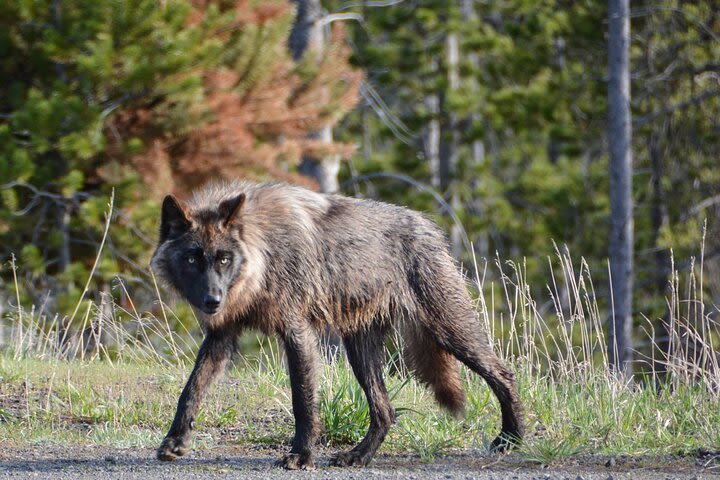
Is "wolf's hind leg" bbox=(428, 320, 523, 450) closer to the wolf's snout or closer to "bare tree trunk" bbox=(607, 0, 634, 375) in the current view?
the wolf's snout

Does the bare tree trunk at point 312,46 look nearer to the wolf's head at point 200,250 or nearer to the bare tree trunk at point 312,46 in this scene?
the bare tree trunk at point 312,46

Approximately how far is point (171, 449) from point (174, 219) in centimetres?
139

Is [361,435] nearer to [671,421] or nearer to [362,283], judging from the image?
[362,283]

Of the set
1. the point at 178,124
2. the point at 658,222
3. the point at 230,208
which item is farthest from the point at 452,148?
the point at 230,208

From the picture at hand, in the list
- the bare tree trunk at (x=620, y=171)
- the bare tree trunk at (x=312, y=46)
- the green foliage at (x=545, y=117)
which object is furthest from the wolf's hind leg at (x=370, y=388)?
the green foliage at (x=545, y=117)

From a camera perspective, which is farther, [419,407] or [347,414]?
[419,407]

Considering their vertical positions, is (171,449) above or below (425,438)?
above

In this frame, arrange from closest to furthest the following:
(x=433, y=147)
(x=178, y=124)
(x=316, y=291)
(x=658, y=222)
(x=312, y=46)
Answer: (x=316, y=291) → (x=178, y=124) → (x=312, y=46) → (x=658, y=222) → (x=433, y=147)

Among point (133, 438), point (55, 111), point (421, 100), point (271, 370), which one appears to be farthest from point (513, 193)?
point (133, 438)

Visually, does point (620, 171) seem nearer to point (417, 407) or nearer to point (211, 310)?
point (417, 407)

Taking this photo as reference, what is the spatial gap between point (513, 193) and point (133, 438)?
726 inches

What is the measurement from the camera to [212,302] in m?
5.75

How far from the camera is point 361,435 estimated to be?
22.1 feet

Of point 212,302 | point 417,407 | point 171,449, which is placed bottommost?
point 417,407
